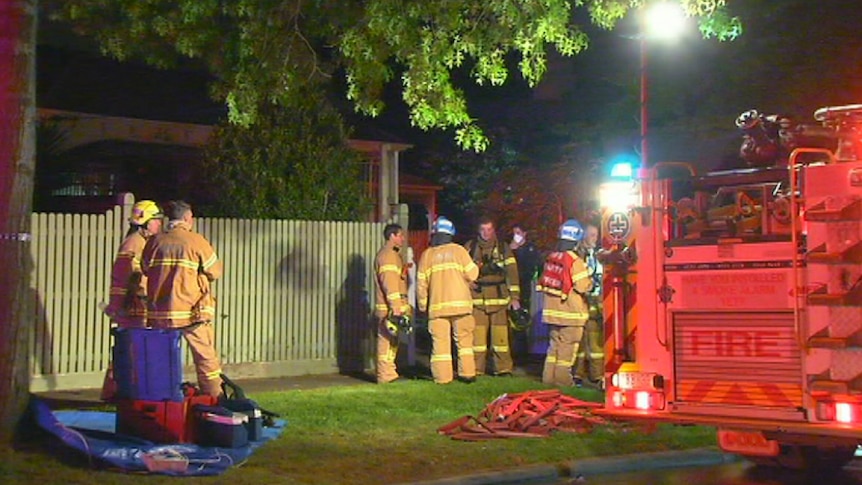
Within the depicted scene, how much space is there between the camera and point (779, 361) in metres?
7.80

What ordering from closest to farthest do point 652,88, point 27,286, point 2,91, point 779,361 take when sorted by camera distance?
1. point 779,361
2. point 2,91
3. point 27,286
4. point 652,88

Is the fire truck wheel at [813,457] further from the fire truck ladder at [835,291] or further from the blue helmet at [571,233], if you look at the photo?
the blue helmet at [571,233]

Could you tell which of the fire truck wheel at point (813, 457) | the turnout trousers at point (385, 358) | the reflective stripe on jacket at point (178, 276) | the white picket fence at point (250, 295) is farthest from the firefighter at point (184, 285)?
the fire truck wheel at point (813, 457)

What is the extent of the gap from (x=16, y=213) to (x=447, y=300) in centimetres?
568

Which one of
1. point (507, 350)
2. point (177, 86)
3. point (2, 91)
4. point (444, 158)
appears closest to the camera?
point (2, 91)

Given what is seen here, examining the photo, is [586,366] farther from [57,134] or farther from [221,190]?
[57,134]

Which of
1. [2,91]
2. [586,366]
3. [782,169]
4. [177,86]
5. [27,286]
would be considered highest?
[177,86]

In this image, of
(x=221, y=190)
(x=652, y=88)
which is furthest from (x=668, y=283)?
(x=652, y=88)

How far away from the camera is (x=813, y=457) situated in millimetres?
9250

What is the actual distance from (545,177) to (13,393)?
13638 mm

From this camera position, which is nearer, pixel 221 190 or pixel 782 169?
pixel 782 169

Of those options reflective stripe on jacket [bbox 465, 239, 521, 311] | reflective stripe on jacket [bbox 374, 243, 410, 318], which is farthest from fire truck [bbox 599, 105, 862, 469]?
reflective stripe on jacket [bbox 465, 239, 521, 311]

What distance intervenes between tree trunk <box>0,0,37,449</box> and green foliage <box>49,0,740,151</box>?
3161 mm

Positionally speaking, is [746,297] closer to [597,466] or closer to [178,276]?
[597,466]
